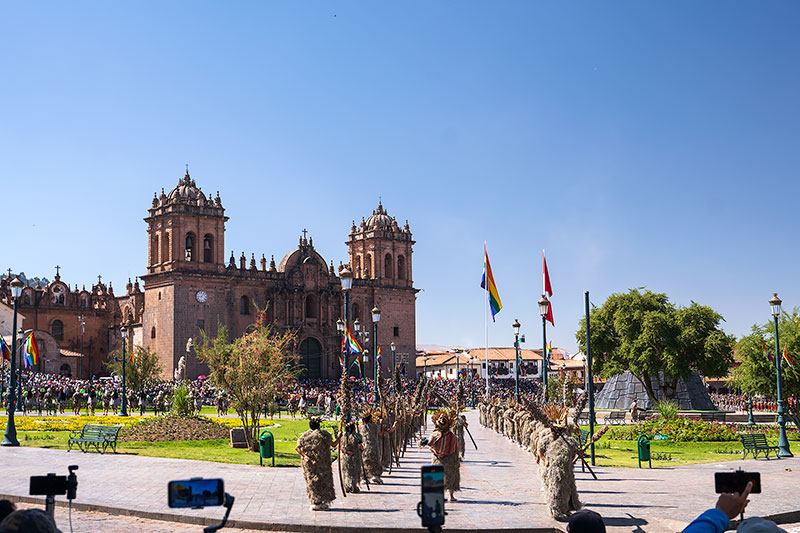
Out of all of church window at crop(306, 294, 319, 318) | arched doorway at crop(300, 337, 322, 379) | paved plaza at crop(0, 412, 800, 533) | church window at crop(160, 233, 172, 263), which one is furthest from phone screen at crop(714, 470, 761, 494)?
church window at crop(306, 294, 319, 318)

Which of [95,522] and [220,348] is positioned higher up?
[220,348]

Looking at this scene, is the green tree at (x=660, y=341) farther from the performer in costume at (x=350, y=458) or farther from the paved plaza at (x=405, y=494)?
the performer in costume at (x=350, y=458)

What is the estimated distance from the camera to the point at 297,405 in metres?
45.2

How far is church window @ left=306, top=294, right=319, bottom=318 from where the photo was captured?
70.5 meters

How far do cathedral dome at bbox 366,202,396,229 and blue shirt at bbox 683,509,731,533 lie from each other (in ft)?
243

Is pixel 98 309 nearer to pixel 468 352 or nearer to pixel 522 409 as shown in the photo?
pixel 468 352

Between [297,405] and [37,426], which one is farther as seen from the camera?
A: [297,405]

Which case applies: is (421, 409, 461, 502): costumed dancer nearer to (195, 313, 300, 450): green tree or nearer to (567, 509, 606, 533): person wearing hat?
(567, 509, 606, 533): person wearing hat

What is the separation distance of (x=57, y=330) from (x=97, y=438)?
5797cm

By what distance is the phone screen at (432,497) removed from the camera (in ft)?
19.1

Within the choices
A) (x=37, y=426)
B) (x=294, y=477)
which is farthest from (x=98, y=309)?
(x=294, y=477)

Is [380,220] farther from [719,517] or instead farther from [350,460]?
A: [719,517]

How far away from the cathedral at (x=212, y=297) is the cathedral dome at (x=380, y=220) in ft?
0.31

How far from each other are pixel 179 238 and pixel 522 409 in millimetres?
43665
